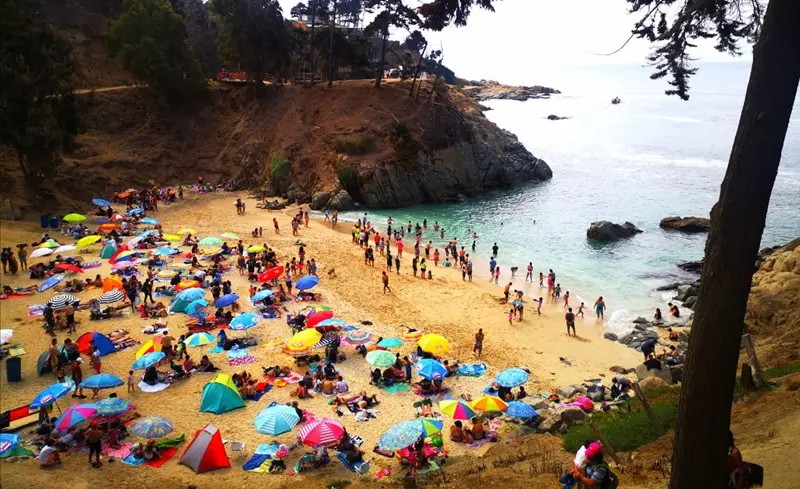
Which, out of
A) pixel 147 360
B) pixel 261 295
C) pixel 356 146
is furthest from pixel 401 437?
pixel 356 146

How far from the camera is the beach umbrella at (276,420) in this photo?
14344mm

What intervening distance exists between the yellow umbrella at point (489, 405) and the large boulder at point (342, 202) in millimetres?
29762

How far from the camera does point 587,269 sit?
110 feet

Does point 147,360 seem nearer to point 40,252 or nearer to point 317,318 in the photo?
point 317,318

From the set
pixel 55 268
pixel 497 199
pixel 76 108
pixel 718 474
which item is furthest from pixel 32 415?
pixel 497 199

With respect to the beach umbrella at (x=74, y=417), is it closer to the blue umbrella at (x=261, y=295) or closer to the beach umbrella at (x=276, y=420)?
the beach umbrella at (x=276, y=420)

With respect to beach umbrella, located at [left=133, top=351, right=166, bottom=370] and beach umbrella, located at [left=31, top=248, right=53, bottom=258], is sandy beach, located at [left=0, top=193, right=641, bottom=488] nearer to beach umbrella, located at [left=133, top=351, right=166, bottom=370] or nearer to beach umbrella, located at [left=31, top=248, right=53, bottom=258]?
beach umbrella, located at [left=133, top=351, right=166, bottom=370]

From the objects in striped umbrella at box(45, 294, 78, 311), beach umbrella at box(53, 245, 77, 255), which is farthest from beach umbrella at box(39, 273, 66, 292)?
beach umbrella at box(53, 245, 77, 255)

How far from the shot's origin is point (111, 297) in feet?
73.7

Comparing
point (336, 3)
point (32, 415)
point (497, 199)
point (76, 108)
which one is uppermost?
point (336, 3)

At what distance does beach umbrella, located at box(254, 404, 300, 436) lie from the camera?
14.3 metres

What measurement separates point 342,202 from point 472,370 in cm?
2724

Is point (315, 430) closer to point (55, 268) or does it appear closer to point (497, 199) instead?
point (55, 268)

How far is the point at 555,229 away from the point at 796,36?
38.1 metres
